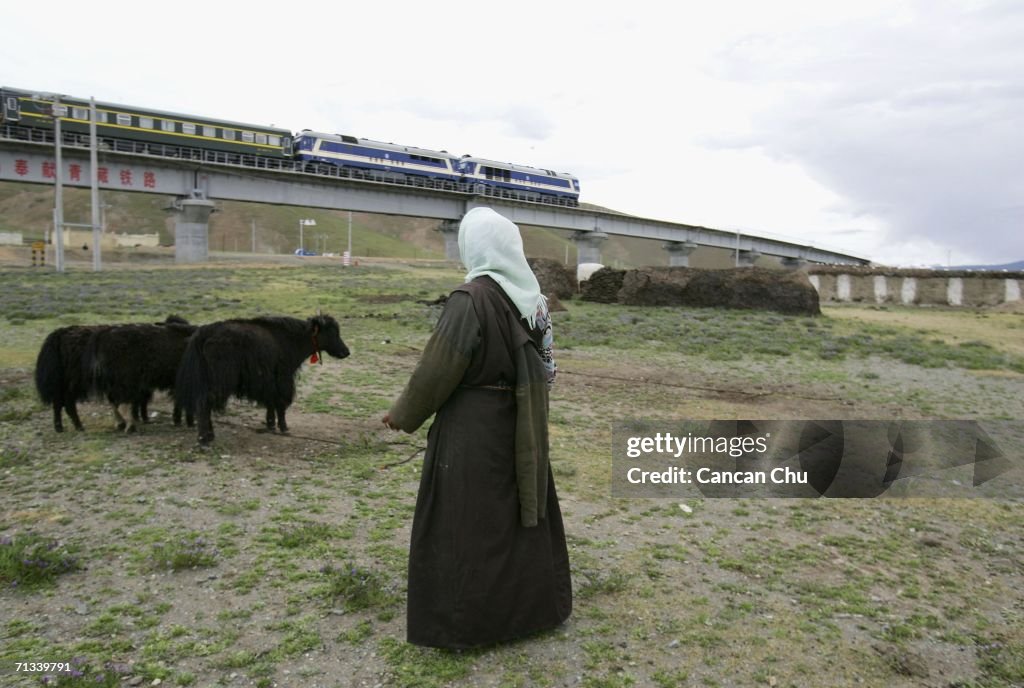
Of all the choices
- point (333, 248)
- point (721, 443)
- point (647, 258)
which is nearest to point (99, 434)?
point (721, 443)

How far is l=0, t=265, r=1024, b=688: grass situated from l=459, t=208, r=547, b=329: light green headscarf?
1752mm

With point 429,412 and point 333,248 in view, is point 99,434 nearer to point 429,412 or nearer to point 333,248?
point 429,412

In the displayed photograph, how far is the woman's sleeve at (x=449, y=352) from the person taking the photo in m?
3.44

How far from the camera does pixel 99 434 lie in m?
7.27

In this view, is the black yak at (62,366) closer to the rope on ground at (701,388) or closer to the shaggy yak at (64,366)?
the shaggy yak at (64,366)

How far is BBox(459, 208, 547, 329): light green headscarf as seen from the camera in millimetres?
3641

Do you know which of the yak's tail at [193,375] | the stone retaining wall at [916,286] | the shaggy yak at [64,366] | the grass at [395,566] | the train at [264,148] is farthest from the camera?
the train at [264,148]

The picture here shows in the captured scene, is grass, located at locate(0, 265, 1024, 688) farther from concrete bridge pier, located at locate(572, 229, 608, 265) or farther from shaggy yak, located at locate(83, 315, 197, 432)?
concrete bridge pier, located at locate(572, 229, 608, 265)

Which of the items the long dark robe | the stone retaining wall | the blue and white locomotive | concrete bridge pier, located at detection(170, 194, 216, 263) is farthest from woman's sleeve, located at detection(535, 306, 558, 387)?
the blue and white locomotive

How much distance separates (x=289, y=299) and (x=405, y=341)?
8201mm

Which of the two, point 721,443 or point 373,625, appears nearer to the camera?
point 373,625

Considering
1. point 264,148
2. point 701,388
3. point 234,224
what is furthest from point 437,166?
point 234,224

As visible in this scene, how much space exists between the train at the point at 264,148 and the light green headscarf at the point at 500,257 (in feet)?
118

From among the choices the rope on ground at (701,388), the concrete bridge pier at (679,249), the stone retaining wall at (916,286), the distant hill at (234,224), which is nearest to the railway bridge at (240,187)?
the concrete bridge pier at (679,249)
